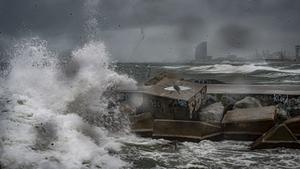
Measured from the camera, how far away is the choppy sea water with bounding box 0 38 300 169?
28.4ft

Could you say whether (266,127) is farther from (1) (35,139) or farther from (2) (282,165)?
(1) (35,139)

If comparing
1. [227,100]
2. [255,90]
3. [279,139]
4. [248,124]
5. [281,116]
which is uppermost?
[255,90]

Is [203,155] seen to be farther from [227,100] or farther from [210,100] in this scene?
[227,100]

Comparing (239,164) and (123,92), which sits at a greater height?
(123,92)

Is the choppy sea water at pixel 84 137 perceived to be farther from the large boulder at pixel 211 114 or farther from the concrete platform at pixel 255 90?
the concrete platform at pixel 255 90

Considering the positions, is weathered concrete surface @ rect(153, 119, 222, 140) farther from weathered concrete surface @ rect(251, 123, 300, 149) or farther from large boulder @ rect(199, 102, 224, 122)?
weathered concrete surface @ rect(251, 123, 300, 149)

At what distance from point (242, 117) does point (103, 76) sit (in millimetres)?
6378

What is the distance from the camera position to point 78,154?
29.7ft

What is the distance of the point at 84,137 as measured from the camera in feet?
34.6

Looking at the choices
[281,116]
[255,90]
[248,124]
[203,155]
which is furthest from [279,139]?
[255,90]

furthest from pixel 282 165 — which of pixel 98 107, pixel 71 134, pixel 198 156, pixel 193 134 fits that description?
pixel 98 107

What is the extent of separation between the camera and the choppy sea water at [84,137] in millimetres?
8664

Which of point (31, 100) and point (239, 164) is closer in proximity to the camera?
point (239, 164)

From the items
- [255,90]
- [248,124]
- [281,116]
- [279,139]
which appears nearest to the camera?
[279,139]
